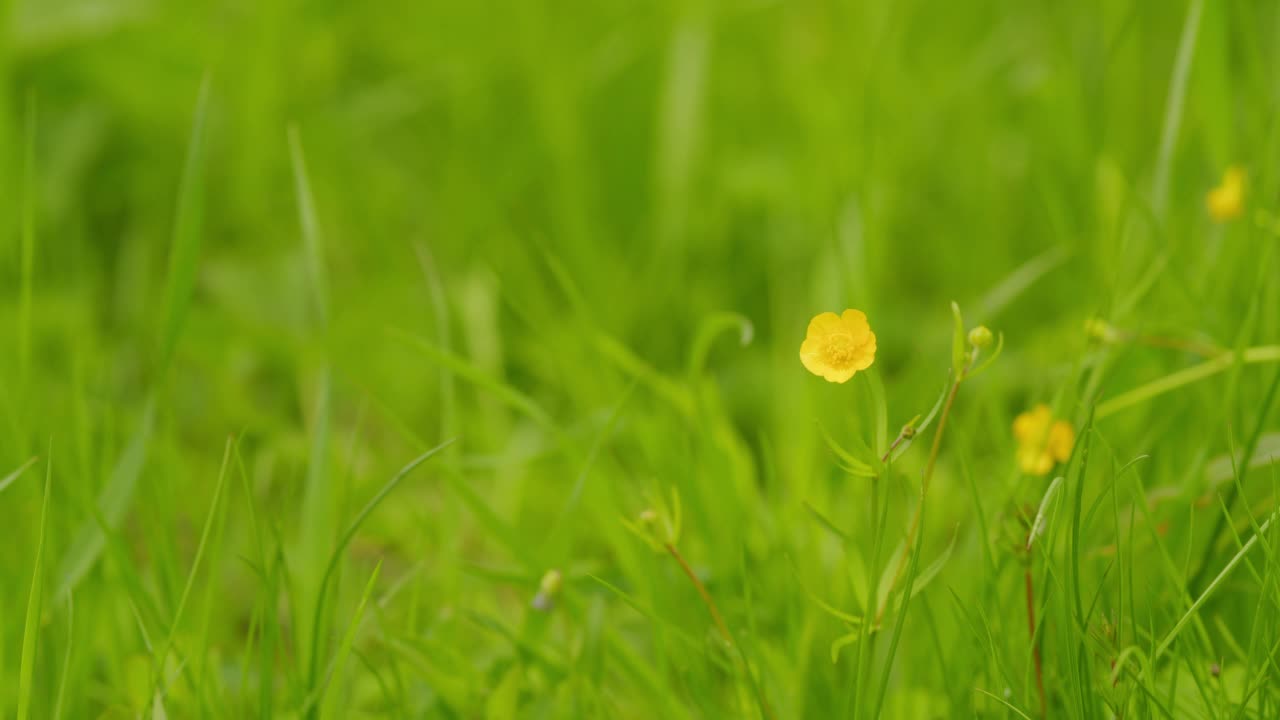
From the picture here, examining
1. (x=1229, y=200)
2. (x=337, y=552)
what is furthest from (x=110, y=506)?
(x=1229, y=200)

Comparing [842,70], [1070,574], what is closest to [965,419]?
[1070,574]

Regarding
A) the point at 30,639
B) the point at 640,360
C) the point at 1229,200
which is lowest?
the point at 640,360

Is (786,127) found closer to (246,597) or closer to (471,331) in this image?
(471,331)

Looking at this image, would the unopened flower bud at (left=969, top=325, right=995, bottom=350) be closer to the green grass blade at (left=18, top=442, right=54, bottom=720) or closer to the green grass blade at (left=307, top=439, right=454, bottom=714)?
the green grass blade at (left=307, top=439, right=454, bottom=714)

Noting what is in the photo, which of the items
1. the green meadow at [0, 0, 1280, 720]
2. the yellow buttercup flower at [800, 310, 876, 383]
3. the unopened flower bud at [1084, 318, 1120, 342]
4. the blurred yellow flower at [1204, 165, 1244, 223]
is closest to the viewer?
the yellow buttercup flower at [800, 310, 876, 383]

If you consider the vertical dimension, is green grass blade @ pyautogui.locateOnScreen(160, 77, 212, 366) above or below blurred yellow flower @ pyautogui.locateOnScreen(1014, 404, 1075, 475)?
above

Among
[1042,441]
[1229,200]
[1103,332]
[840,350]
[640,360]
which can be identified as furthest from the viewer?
[640,360]

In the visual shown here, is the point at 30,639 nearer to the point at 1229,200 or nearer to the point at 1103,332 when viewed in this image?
the point at 1103,332

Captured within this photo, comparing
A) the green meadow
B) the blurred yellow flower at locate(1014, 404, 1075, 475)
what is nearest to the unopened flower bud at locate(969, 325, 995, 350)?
the green meadow
